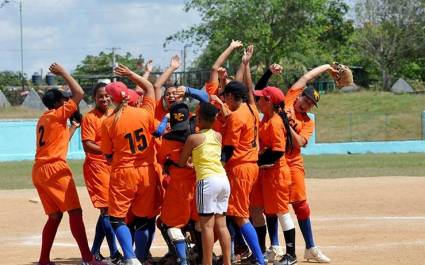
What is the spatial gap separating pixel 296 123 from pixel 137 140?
2093mm

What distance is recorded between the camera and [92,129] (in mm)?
10125

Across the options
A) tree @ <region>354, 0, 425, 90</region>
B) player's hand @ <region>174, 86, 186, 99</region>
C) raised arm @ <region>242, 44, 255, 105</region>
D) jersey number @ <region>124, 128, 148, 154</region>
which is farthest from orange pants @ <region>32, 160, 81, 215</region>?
tree @ <region>354, 0, 425, 90</region>

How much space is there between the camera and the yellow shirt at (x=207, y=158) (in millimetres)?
8836

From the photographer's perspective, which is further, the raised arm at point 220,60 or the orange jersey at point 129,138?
the raised arm at point 220,60

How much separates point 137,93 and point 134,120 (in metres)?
1.18

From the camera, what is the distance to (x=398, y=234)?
12.1 meters

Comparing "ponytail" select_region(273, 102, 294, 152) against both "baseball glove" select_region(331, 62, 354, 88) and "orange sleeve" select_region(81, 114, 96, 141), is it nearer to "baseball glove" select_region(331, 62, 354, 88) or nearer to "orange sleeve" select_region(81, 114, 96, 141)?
"baseball glove" select_region(331, 62, 354, 88)

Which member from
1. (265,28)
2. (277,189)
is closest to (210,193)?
(277,189)

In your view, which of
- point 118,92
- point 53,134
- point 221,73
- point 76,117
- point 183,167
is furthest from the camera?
point 221,73

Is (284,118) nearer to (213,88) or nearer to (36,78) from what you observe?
(213,88)

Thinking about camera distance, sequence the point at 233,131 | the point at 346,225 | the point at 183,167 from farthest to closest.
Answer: the point at 346,225
the point at 233,131
the point at 183,167

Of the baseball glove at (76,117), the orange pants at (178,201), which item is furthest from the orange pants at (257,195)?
the baseball glove at (76,117)

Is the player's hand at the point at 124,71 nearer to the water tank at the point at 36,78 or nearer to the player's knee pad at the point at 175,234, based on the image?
the player's knee pad at the point at 175,234

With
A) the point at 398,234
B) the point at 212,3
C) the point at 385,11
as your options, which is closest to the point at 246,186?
the point at 398,234
